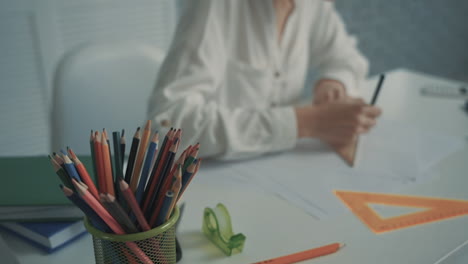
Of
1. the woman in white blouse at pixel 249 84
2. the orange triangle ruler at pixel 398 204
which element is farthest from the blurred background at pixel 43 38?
the orange triangle ruler at pixel 398 204

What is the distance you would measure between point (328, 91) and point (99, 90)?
1.92 ft

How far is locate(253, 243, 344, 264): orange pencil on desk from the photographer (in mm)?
601

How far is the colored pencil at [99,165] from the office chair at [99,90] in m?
0.74

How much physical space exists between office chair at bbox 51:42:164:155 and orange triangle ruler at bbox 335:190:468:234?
0.68 m

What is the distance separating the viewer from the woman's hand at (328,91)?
1159mm

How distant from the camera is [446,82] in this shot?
1.44 metres

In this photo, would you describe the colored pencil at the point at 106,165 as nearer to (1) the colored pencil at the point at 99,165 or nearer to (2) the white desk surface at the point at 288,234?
(1) the colored pencil at the point at 99,165

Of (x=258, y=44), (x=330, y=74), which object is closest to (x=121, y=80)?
(x=258, y=44)

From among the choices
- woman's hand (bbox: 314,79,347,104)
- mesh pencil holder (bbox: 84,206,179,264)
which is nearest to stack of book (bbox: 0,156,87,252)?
mesh pencil holder (bbox: 84,206,179,264)

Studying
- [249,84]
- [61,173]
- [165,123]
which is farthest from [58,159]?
[249,84]

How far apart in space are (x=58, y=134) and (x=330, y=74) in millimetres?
719

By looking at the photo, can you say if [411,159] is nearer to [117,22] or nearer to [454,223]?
[454,223]

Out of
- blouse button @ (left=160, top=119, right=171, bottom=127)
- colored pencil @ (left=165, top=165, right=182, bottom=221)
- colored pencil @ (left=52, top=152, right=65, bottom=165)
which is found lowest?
blouse button @ (left=160, top=119, right=171, bottom=127)

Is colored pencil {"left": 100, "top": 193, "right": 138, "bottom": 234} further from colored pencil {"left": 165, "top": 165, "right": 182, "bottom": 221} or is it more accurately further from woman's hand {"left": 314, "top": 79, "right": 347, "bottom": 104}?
woman's hand {"left": 314, "top": 79, "right": 347, "bottom": 104}
